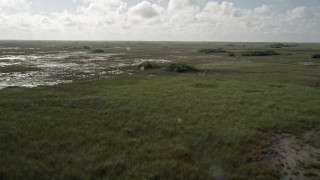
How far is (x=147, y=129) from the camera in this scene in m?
16.2

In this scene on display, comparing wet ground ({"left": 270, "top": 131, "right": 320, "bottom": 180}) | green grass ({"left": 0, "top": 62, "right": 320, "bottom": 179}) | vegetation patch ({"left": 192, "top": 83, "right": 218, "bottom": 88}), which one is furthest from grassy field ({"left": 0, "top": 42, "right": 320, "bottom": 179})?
vegetation patch ({"left": 192, "top": 83, "right": 218, "bottom": 88})

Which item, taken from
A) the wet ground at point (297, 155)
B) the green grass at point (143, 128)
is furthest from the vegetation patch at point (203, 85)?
the wet ground at point (297, 155)

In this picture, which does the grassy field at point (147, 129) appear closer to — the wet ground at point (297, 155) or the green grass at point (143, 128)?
the green grass at point (143, 128)

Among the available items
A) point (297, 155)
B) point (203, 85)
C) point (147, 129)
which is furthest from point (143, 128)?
point (203, 85)

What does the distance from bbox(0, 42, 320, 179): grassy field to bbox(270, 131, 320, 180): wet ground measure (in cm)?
44

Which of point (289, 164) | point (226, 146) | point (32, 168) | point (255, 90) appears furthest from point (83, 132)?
point (255, 90)

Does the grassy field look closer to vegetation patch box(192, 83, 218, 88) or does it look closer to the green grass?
the green grass

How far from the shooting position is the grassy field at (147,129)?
37.8 ft

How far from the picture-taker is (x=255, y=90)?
1044 inches

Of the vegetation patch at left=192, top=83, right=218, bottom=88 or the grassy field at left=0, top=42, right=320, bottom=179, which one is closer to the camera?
the grassy field at left=0, top=42, right=320, bottom=179

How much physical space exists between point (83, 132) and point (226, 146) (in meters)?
7.79

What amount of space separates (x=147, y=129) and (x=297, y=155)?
7.98 m

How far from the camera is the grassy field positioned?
37.8 feet

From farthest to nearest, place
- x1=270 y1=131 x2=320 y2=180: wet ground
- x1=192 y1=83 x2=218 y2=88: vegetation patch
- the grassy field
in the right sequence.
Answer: x1=192 y1=83 x2=218 y2=88: vegetation patch < the grassy field < x1=270 y1=131 x2=320 y2=180: wet ground
